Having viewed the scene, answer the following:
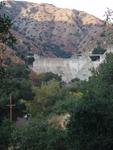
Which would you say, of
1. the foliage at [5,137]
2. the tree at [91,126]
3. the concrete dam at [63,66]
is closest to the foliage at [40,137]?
the foliage at [5,137]

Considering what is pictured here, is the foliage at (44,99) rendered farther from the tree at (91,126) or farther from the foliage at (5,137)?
the tree at (91,126)

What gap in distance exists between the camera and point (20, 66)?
3472 inches

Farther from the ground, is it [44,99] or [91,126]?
[91,126]

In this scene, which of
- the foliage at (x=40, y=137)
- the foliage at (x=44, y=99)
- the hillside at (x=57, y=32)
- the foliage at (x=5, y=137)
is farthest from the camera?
the hillside at (x=57, y=32)

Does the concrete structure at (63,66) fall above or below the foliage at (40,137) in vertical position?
below

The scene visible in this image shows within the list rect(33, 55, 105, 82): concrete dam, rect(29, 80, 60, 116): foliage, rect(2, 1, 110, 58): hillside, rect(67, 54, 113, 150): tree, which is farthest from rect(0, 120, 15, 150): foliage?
rect(2, 1, 110, 58): hillside

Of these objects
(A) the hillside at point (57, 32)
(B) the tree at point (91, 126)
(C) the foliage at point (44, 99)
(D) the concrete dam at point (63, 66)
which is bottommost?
(A) the hillside at point (57, 32)

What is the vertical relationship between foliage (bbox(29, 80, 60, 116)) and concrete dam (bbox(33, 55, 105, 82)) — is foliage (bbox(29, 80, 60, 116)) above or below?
above

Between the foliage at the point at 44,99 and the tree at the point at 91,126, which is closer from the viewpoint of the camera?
the tree at the point at 91,126

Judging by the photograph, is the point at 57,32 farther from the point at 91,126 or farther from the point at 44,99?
the point at 91,126

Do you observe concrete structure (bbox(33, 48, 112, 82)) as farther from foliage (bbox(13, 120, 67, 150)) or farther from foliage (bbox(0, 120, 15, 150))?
foliage (bbox(13, 120, 67, 150))

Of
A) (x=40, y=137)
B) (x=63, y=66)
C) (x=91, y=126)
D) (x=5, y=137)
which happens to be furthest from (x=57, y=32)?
(x=91, y=126)

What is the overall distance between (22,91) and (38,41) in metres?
104

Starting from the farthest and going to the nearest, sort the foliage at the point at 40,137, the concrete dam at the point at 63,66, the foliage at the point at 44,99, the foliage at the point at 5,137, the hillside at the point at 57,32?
the hillside at the point at 57,32, the concrete dam at the point at 63,66, the foliage at the point at 44,99, the foliage at the point at 5,137, the foliage at the point at 40,137
